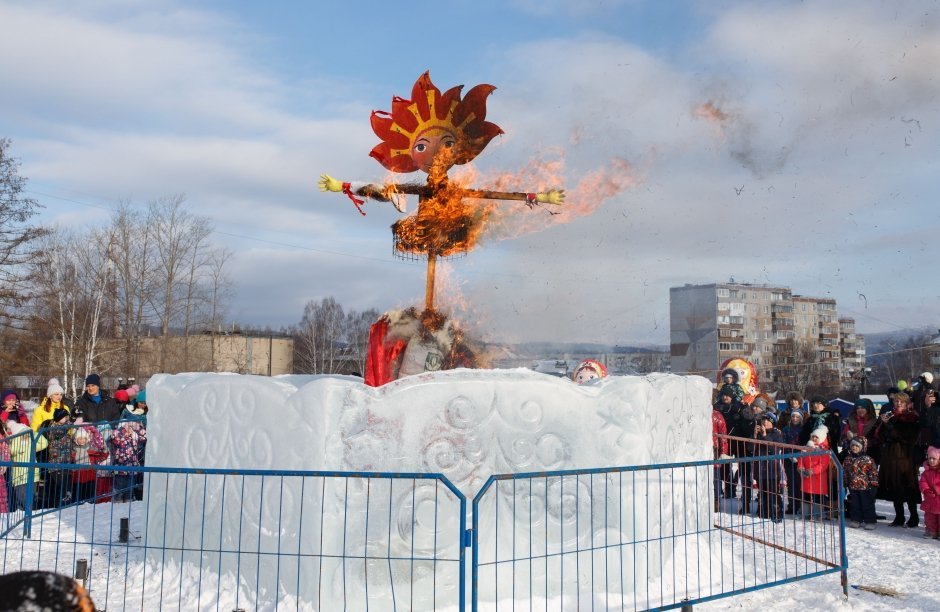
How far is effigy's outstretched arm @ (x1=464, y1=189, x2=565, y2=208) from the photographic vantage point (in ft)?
30.2

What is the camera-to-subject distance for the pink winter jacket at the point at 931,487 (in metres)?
9.26

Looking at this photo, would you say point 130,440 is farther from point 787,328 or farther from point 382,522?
point 787,328

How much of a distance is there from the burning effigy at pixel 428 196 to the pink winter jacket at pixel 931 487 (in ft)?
19.6

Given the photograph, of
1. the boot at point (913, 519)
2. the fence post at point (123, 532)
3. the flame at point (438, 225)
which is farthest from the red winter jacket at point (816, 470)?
the fence post at point (123, 532)

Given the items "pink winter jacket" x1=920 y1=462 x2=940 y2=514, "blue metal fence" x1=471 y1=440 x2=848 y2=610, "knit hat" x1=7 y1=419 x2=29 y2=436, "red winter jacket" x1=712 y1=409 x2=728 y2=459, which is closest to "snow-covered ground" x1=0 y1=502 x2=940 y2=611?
"blue metal fence" x1=471 y1=440 x2=848 y2=610

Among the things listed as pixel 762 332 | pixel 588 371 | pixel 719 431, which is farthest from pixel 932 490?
pixel 762 332

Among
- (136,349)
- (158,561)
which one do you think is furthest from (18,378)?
(158,561)

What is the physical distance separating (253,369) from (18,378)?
1564 cm

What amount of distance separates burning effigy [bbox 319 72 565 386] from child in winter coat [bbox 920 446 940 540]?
19.5 feet

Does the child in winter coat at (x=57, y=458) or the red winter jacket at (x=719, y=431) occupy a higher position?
the red winter jacket at (x=719, y=431)

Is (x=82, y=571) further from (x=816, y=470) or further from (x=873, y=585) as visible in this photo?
(x=816, y=470)

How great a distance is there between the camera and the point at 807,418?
11.5m

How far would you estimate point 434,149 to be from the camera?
29.6 ft

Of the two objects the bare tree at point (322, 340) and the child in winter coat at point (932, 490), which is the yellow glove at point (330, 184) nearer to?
the child in winter coat at point (932, 490)
